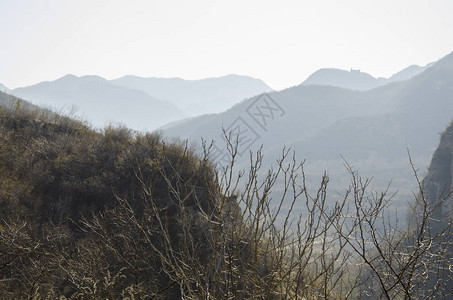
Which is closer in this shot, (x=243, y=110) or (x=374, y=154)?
(x=374, y=154)

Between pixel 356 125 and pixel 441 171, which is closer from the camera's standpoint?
pixel 441 171

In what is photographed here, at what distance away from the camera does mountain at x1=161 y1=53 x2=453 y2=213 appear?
120m

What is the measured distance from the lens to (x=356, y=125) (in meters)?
145

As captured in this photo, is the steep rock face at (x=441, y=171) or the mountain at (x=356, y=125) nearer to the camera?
the steep rock face at (x=441, y=171)

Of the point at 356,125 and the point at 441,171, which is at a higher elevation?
the point at 356,125

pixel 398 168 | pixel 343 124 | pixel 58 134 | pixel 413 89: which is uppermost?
pixel 413 89

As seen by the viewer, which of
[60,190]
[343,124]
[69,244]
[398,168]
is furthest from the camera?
[343,124]

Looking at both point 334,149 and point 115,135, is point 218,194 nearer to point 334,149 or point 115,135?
point 115,135

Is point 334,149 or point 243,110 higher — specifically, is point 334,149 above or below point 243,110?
below

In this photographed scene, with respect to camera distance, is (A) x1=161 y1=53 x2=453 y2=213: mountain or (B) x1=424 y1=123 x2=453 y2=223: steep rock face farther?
(A) x1=161 y1=53 x2=453 y2=213: mountain

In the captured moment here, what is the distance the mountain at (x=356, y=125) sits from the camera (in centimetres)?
11988

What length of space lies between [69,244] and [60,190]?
8.74 feet

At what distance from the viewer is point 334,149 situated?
452 feet

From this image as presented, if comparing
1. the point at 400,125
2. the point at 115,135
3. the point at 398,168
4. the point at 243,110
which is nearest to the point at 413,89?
the point at 400,125
